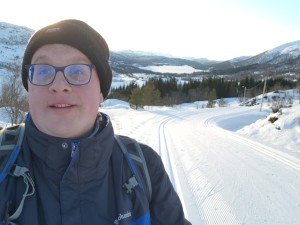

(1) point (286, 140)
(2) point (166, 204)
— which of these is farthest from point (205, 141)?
(2) point (166, 204)

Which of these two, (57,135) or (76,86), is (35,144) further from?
(76,86)

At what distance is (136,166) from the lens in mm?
1726

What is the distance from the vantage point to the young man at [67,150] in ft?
4.69

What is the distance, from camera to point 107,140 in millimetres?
1639

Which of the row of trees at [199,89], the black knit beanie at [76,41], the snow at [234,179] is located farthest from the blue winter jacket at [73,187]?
the row of trees at [199,89]

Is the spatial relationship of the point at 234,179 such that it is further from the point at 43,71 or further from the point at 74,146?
the point at 43,71

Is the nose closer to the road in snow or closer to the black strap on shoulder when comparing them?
the black strap on shoulder

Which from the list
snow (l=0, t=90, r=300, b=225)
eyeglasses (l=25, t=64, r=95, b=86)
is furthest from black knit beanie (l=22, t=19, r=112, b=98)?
snow (l=0, t=90, r=300, b=225)

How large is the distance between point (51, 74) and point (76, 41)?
0.73 feet

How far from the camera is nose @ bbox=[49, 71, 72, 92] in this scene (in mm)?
1478

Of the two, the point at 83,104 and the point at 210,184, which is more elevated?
the point at 83,104

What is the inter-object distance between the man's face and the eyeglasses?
20 millimetres

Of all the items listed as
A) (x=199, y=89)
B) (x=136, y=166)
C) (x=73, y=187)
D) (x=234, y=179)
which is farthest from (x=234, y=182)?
(x=199, y=89)

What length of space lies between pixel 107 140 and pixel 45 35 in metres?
0.63
